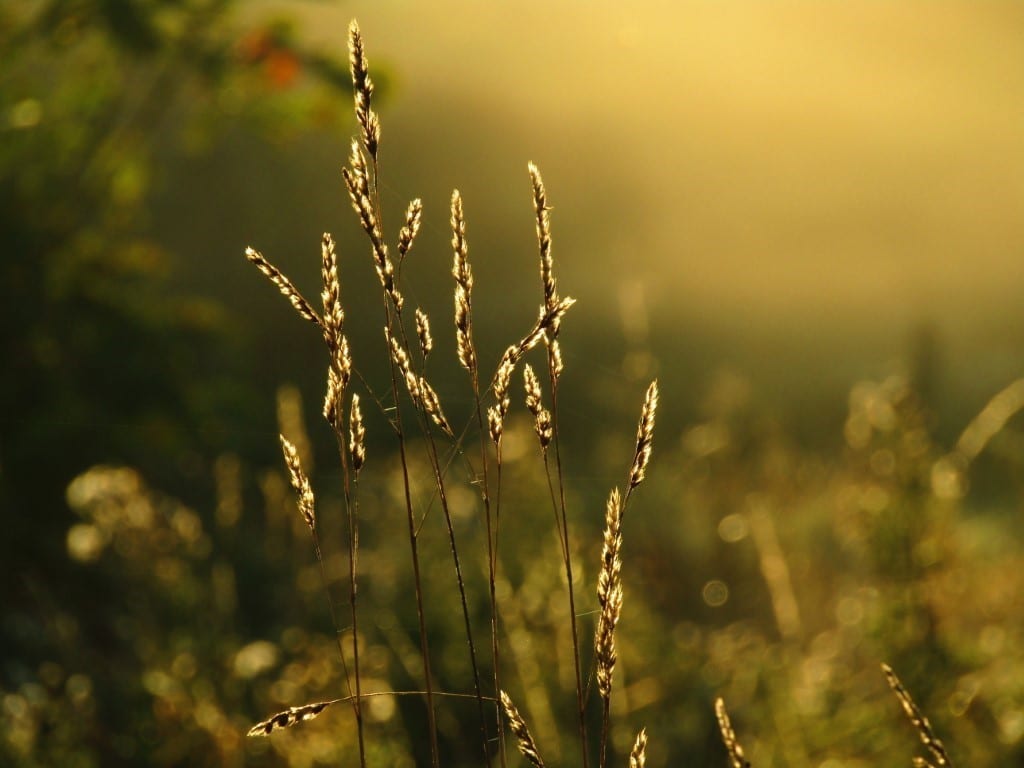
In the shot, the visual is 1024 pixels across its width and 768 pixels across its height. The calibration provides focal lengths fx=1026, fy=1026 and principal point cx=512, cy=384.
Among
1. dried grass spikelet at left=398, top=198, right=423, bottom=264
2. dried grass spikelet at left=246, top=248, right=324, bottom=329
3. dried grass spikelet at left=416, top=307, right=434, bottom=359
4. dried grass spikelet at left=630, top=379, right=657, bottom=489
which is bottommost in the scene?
dried grass spikelet at left=630, top=379, right=657, bottom=489

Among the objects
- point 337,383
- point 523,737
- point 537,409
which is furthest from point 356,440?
point 523,737

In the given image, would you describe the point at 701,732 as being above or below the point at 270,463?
below

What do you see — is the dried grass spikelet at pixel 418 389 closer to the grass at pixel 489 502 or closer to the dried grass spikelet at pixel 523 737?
the grass at pixel 489 502

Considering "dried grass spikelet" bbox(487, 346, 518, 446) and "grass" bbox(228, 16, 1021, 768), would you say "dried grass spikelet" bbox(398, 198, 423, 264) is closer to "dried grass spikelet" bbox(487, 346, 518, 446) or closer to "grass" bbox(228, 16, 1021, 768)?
"grass" bbox(228, 16, 1021, 768)

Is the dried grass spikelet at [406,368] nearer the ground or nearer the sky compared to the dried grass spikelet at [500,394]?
nearer the sky

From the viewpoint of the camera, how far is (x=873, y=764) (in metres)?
1.88

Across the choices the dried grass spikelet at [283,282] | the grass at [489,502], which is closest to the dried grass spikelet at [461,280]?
the grass at [489,502]

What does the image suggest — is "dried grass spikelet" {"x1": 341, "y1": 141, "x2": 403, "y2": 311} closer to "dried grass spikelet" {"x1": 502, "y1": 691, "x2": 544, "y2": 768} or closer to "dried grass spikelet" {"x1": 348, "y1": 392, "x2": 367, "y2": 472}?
"dried grass spikelet" {"x1": 348, "y1": 392, "x2": 367, "y2": 472}

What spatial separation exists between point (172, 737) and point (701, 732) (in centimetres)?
105

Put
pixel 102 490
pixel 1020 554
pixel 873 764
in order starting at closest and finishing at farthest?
1. pixel 873 764
2. pixel 102 490
3. pixel 1020 554

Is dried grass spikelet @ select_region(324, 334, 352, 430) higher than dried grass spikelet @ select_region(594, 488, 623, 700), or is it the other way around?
dried grass spikelet @ select_region(324, 334, 352, 430)

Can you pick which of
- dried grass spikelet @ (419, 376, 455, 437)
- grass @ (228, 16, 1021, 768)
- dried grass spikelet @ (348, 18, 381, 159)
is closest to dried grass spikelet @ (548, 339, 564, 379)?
grass @ (228, 16, 1021, 768)

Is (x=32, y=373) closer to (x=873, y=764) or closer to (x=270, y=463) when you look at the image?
(x=270, y=463)

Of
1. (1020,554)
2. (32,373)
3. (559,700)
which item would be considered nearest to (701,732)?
(559,700)
